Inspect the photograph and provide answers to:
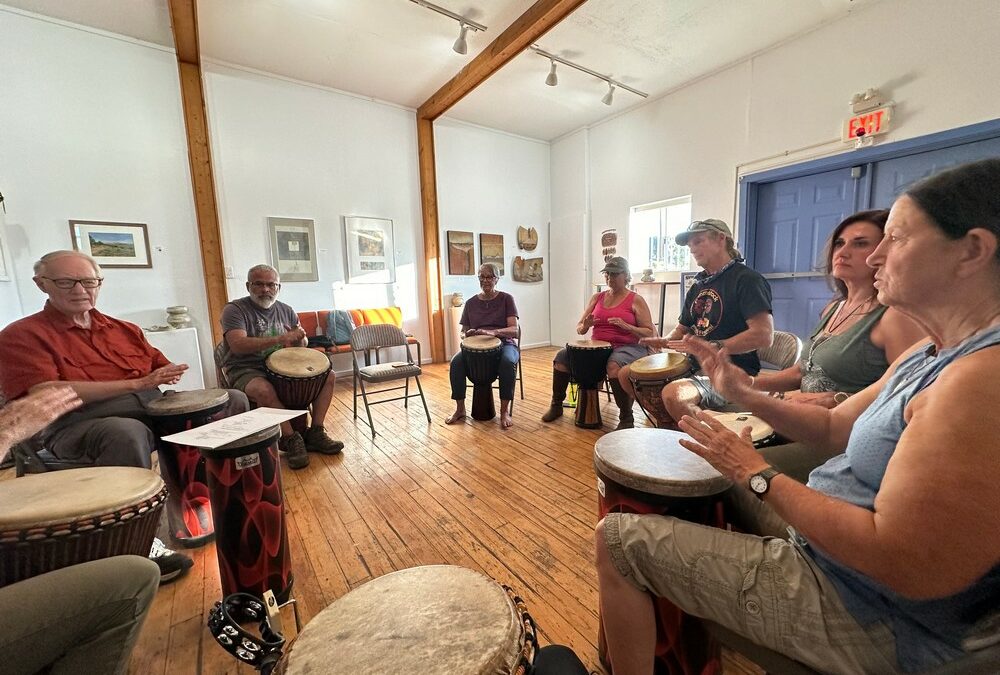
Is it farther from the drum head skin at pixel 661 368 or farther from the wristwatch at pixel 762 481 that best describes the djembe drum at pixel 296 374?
the wristwatch at pixel 762 481

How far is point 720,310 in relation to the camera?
2273mm

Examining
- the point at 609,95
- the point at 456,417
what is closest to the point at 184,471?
the point at 456,417

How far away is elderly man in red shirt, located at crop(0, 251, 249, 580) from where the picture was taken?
1.68 metres

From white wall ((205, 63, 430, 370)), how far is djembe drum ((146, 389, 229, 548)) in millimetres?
3078

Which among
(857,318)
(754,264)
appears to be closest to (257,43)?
→ (857,318)

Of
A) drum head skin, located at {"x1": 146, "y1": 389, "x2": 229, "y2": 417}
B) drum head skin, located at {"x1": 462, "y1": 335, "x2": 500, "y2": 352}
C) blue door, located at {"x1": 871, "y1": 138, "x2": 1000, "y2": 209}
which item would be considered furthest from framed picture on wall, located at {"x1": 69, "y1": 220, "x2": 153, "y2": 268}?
blue door, located at {"x1": 871, "y1": 138, "x2": 1000, "y2": 209}

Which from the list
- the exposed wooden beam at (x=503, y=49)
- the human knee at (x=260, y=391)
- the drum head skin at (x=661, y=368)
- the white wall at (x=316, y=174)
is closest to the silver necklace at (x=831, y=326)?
the drum head skin at (x=661, y=368)

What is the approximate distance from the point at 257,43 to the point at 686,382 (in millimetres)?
4844

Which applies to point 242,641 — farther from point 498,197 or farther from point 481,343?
point 498,197

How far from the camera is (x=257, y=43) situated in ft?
12.8

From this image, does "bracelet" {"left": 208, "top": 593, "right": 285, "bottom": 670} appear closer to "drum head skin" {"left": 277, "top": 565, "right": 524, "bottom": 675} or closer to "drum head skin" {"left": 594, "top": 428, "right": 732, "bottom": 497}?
"drum head skin" {"left": 277, "top": 565, "right": 524, "bottom": 675}

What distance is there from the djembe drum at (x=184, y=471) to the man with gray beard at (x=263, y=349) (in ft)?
2.39

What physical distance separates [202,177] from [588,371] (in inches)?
168

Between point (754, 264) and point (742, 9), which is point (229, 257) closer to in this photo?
point (742, 9)
